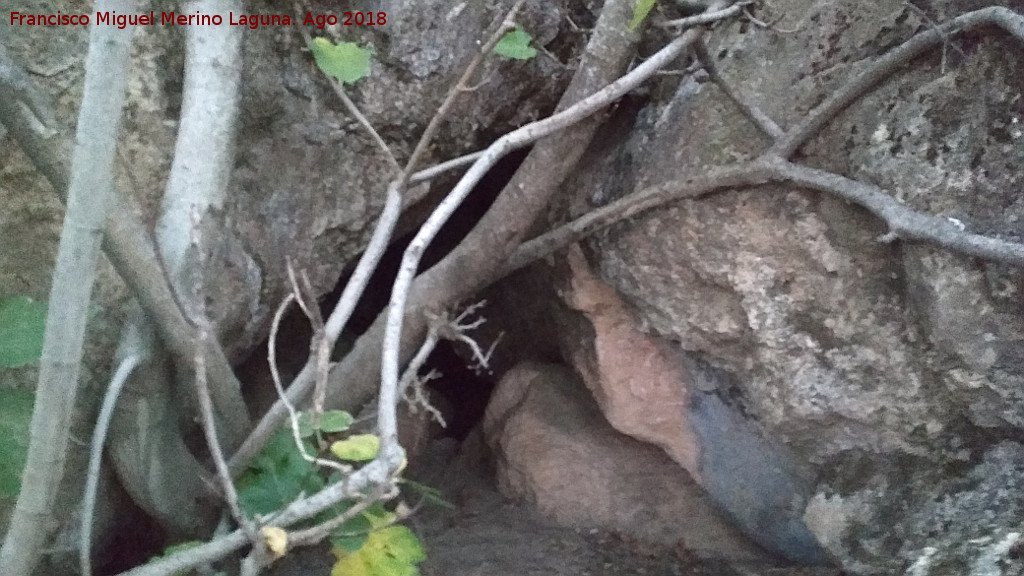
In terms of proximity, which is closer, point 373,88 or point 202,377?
point 202,377

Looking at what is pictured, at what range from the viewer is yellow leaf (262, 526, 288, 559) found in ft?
2.74

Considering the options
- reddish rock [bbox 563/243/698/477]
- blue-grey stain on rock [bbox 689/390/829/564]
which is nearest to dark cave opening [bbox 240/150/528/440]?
reddish rock [bbox 563/243/698/477]

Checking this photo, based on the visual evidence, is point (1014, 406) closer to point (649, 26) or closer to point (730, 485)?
point (730, 485)

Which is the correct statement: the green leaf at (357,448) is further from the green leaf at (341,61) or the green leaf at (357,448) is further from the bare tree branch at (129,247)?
the green leaf at (341,61)

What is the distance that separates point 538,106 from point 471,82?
6.5 inches

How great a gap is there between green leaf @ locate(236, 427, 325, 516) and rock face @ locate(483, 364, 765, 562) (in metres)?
0.58

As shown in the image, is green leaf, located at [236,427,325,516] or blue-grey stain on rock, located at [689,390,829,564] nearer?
green leaf, located at [236,427,325,516]

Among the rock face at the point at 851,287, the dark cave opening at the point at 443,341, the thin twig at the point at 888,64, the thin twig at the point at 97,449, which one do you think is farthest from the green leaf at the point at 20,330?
the thin twig at the point at 888,64

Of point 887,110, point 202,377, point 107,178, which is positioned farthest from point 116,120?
point 887,110

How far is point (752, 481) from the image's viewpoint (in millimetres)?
1319

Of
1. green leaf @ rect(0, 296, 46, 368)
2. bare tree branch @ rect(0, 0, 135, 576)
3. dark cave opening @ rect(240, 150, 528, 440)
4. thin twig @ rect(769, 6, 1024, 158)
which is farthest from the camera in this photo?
dark cave opening @ rect(240, 150, 528, 440)

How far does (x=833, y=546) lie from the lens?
118cm

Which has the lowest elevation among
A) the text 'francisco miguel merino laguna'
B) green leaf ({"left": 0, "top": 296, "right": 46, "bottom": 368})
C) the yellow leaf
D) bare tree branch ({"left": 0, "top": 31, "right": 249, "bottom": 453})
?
the yellow leaf

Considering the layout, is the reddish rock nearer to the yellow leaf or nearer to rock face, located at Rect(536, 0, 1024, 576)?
rock face, located at Rect(536, 0, 1024, 576)
